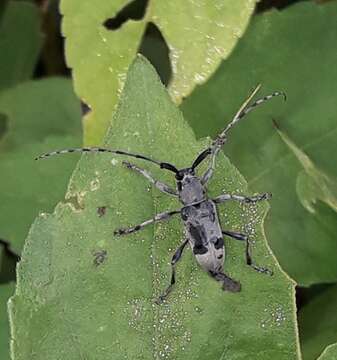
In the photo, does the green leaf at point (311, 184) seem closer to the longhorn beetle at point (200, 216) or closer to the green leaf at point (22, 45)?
the longhorn beetle at point (200, 216)

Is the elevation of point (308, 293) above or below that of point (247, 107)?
below

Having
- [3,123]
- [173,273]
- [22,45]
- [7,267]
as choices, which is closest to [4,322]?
[7,267]

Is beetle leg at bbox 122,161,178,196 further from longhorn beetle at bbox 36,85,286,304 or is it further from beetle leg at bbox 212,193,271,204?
beetle leg at bbox 212,193,271,204

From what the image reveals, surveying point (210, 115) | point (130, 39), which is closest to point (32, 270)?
point (130, 39)

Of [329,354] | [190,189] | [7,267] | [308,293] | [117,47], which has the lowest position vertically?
[7,267]

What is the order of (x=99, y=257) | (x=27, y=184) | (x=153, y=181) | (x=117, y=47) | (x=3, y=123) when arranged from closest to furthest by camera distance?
(x=99, y=257) → (x=153, y=181) → (x=117, y=47) → (x=27, y=184) → (x=3, y=123)

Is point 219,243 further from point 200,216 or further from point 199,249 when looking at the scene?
point 200,216
